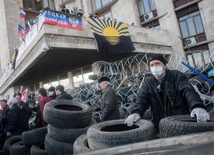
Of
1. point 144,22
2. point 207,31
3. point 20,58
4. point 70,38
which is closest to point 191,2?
point 207,31

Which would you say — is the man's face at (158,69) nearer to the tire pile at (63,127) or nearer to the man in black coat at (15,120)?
the tire pile at (63,127)

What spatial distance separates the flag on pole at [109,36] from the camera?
10867 mm

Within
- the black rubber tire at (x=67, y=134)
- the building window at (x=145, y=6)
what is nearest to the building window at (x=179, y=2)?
the building window at (x=145, y=6)

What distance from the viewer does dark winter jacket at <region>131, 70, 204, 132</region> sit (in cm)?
240

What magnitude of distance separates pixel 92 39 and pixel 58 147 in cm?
848

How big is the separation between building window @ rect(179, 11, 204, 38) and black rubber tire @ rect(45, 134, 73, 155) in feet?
50.3

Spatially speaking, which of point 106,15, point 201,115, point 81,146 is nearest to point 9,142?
point 81,146

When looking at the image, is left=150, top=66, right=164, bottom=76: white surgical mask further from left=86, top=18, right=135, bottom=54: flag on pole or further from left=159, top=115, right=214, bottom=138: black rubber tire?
left=86, top=18, right=135, bottom=54: flag on pole

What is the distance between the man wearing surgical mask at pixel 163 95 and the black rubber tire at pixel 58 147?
135 centimetres

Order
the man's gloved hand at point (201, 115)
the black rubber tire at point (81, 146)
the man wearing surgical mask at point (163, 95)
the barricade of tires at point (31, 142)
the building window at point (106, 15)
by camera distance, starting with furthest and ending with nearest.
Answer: the building window at point (106, 15) → the barricade of tires at point (31, 142) → the man wearing surgical mask at point (163, 95) → the black rubber tire at point (81, 146) → the man's gloved hand at point (201, 115)

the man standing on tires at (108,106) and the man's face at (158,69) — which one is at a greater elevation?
the man's face at (158,69)

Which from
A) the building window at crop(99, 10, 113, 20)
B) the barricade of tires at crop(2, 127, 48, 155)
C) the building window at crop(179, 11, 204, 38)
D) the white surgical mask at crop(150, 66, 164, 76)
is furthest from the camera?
the building window at crop(99, 10, 113, 20)

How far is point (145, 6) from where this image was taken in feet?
60.7

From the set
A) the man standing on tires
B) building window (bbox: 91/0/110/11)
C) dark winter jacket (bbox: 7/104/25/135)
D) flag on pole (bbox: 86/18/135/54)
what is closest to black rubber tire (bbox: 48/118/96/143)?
the man standing on tires
